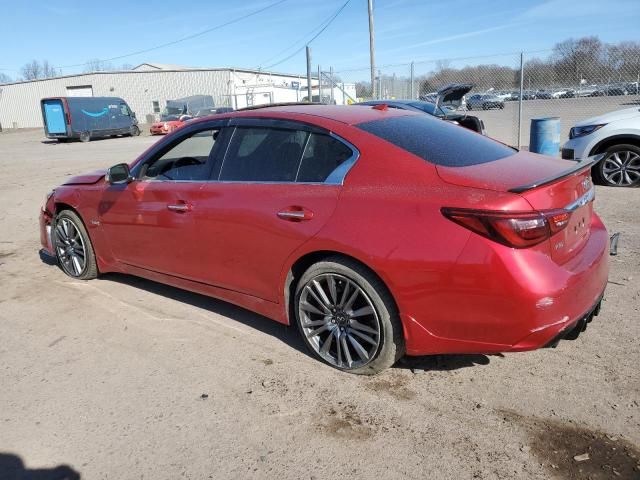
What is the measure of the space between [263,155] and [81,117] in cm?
3081

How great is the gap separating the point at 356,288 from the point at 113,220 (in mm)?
2548

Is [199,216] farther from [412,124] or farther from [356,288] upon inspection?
[412,124]

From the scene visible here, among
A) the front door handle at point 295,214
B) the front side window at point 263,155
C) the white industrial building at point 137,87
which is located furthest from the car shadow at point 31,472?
the white industrial building at point 137,87

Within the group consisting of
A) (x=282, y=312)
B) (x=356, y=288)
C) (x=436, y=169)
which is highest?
(x=436, y=169)

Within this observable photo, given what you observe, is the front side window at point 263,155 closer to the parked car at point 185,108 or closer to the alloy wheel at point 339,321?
the alloy wheel at point 339,321

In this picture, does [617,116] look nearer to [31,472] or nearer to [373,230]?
[373,230]

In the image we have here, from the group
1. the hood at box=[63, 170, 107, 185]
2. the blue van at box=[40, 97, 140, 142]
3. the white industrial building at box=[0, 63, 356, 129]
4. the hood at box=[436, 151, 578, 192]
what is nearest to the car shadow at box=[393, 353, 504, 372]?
the hood at box=[436, 151, 578, 192]

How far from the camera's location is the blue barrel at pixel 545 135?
10266mm

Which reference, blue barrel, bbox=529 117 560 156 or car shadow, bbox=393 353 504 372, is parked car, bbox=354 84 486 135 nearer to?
blue barrel, bbox=529 117 560 156

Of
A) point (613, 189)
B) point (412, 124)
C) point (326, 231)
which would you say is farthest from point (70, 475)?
point (613, 189)

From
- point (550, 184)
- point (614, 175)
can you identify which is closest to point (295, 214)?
point (550, 184)

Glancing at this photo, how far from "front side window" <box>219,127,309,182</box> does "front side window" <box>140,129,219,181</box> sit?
0.24 metres

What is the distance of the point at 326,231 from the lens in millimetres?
3125

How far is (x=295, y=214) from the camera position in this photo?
328 centimetres
